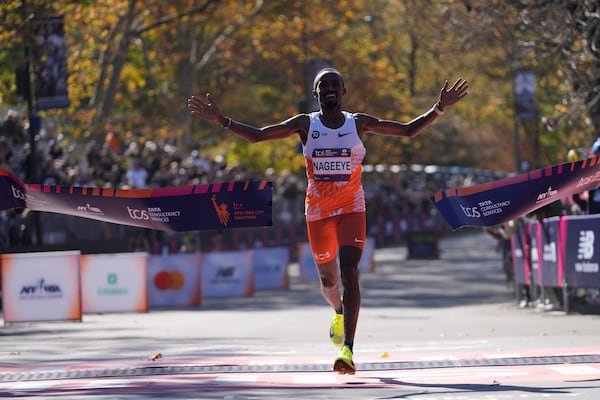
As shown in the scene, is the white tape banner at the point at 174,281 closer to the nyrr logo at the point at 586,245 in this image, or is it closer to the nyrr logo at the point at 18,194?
the nyrr logo at the point at 586,245

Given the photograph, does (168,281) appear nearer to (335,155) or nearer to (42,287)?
(42,287)

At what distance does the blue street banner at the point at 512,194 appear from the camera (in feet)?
40.4

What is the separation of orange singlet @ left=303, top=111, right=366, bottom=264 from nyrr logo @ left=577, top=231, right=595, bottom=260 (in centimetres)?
650

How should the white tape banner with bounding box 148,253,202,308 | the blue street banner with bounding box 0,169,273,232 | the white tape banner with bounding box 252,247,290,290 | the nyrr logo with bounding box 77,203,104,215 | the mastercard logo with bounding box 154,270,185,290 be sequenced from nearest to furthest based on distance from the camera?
the blue street banner with bounding box 0,169,273,232 → the nyrr logo with bounding box 77,203,104,215 → the white tape banner with bounding box 148,253,202,308 → the mastercard logo with bounding box 154,270,185,290 → the white tape banner with bounding box 252,247,290,290

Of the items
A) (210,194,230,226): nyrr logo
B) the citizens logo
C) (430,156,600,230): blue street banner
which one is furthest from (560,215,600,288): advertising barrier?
the citizens logo

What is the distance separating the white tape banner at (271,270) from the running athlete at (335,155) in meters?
17.5

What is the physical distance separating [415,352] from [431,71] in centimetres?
5730

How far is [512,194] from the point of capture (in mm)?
12586

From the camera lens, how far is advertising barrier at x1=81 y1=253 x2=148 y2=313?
2255cm

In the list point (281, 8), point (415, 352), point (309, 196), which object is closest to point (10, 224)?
point (415, 352)

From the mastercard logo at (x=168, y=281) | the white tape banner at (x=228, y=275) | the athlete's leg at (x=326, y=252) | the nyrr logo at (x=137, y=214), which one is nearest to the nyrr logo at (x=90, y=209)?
the nyrr logo at (x=137, y=214)

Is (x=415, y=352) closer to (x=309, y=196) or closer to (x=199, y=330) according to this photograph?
(x=309, y=196)

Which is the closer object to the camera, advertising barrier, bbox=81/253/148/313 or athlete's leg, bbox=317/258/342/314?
athlete's leg, bbox=317/258/342/314

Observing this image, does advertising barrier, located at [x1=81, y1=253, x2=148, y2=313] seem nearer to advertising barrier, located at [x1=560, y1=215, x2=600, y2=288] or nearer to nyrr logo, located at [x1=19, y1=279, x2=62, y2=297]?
nyrr logo, located at [x1=19, y1=279, x2=62, y2=297]
